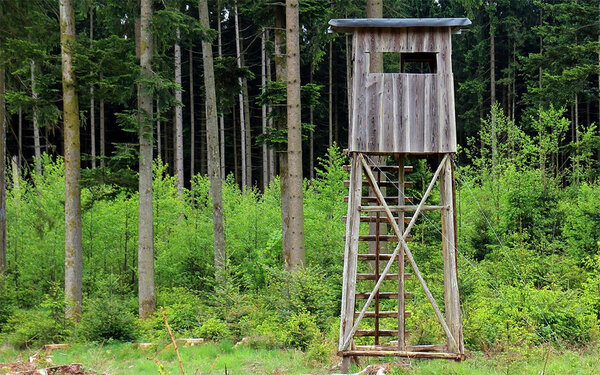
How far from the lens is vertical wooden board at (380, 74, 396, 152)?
931 centimetres

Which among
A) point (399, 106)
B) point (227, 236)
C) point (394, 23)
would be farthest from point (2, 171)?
point (394, 23)

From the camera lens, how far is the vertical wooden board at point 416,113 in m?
9.33

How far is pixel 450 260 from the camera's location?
31.0 ft

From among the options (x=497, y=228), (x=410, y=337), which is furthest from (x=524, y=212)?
(x=410, y=337)

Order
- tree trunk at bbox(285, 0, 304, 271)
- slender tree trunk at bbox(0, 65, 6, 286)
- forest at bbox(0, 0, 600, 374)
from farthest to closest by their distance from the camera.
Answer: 1. slender tree trunk at bbox(0, 65, 6, 286)
2. tree trunk at bbox(285, 0, 304, 271)
3. forest at bbox(0, 0, 600, 374)

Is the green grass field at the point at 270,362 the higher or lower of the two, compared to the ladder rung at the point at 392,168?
lower

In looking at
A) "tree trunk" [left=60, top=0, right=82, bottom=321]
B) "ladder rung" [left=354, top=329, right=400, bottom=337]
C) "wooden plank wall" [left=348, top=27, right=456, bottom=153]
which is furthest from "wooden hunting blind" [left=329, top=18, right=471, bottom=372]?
"tree trunk" [left=60, top=0, right=82, bottom=321]

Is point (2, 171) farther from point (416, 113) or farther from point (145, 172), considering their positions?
point (416, 113)

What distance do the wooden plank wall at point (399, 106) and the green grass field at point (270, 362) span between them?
3.45m

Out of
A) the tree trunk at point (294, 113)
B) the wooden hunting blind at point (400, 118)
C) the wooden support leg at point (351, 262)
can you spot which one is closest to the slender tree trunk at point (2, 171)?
the tree trunk at point (294, 113)

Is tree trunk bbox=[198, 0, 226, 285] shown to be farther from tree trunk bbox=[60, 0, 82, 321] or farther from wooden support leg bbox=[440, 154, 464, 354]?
wooden support leg bbox=[440, 154, 464, 354]

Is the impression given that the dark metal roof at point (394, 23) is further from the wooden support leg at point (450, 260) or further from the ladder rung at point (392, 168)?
the ladder rung at point (392, 168)

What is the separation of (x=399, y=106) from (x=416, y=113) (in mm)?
296

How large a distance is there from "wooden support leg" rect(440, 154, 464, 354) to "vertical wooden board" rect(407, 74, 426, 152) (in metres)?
0.59
